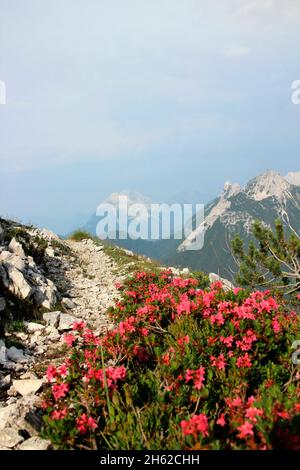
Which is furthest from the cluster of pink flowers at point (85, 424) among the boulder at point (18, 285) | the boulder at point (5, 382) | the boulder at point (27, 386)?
the boulder at point (18, 285)

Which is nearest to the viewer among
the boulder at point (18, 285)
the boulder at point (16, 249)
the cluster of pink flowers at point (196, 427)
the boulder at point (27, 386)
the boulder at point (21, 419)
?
the cluster of pink flowers at point (196, 427)

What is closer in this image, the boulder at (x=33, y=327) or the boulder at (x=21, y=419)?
the boulder at (x=21, y=419)

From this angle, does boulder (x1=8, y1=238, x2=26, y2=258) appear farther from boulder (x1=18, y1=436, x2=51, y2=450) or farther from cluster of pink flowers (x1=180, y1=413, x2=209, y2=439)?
cluster of pink flowers (x1=180, y1=413, x2=209, y2=439)

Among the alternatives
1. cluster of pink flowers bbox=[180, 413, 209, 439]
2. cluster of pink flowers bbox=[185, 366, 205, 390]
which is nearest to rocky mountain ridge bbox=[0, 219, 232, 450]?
cluster of pink flowers bbox=[185, 366, 205, 390]

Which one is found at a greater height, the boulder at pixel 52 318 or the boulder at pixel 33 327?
the boulder at pixel 52 318

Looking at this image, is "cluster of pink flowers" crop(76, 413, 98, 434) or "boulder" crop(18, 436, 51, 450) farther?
"boulder" crop(18, 436, 51, 450)

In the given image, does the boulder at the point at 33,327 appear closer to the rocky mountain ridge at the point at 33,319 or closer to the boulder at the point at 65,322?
the rocky mountain ridge at the point at 33,319

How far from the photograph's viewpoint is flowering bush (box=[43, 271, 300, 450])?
3.49 meters

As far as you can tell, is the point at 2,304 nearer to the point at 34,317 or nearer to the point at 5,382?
the point at 34,317

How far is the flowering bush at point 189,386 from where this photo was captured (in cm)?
349

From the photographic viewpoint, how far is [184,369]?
4652 millimetres

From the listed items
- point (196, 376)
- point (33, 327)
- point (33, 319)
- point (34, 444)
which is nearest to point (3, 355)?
point (33, 327)
